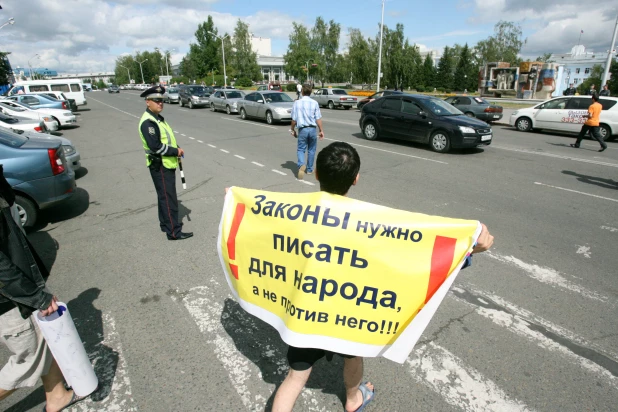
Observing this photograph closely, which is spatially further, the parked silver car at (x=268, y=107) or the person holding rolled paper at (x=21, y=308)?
the parked silver car at (x=268, y=107)

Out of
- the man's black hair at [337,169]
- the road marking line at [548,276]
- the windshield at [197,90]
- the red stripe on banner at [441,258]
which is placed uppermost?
the windshield at [197,90]

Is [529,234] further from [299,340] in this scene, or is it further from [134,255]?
[134,255]

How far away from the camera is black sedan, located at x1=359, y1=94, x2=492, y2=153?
10.6 meters

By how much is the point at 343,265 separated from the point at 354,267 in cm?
5

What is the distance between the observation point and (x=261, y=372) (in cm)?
265

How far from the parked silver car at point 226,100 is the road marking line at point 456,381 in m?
22.1

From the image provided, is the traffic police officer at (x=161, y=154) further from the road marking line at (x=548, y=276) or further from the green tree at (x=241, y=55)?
the green tree at (x=241, y=55)

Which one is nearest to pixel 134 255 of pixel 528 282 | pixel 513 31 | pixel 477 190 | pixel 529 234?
pixel 528 282

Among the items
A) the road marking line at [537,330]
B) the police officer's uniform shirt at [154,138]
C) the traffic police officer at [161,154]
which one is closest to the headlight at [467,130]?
the road marking line at [537,330]

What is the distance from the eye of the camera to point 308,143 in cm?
795

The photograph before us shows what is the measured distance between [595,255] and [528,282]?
139 centimetres

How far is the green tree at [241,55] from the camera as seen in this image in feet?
242

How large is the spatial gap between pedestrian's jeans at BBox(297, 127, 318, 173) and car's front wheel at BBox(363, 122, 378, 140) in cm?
550

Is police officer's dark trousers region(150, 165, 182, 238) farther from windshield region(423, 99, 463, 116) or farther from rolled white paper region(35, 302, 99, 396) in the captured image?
windshield region(423, 99, 463, 116)
